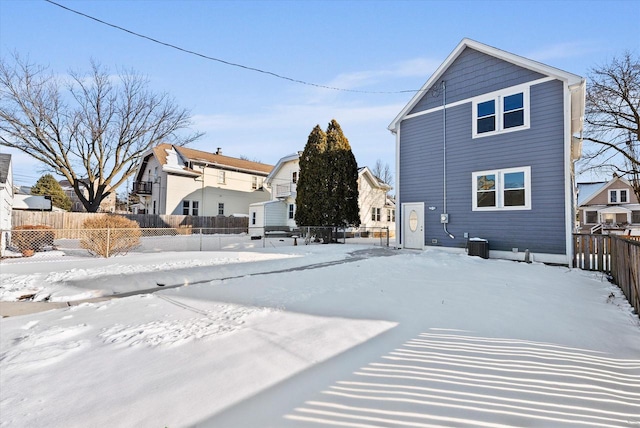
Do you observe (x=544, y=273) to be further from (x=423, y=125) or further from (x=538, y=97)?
(x=423, y=125)

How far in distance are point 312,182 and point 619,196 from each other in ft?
104

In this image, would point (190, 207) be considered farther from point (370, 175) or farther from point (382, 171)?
point (382, 171)

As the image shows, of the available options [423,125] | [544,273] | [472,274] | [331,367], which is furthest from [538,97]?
[331,367]

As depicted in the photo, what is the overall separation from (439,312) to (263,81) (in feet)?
33.8

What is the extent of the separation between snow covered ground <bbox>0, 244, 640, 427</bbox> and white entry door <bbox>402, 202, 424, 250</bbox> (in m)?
6.88

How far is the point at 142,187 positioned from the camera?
2983 cm

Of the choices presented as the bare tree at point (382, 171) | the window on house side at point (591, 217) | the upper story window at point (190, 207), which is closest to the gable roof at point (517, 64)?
the upper story window at point (190, 207)

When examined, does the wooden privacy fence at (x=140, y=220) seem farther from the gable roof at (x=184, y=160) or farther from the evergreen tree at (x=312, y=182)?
the evergreen tree at (x=312, y=182)

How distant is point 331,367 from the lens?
111 inches

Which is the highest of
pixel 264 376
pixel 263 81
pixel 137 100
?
pixel 137 100

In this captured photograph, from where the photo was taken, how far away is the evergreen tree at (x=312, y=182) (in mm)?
18078

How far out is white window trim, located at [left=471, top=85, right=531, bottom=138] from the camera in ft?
34.7

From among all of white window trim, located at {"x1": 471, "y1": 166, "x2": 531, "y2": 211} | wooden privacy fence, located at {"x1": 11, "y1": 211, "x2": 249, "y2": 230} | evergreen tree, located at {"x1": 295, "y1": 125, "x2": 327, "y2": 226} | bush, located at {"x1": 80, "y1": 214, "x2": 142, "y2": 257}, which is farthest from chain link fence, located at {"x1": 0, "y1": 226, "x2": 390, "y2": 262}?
white window trim, located at {"x1": 471, "y1": 166, "x2": 531, "y2": 211}

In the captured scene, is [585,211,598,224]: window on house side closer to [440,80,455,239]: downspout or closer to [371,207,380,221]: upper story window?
[371,207,380,221]: upper story window
